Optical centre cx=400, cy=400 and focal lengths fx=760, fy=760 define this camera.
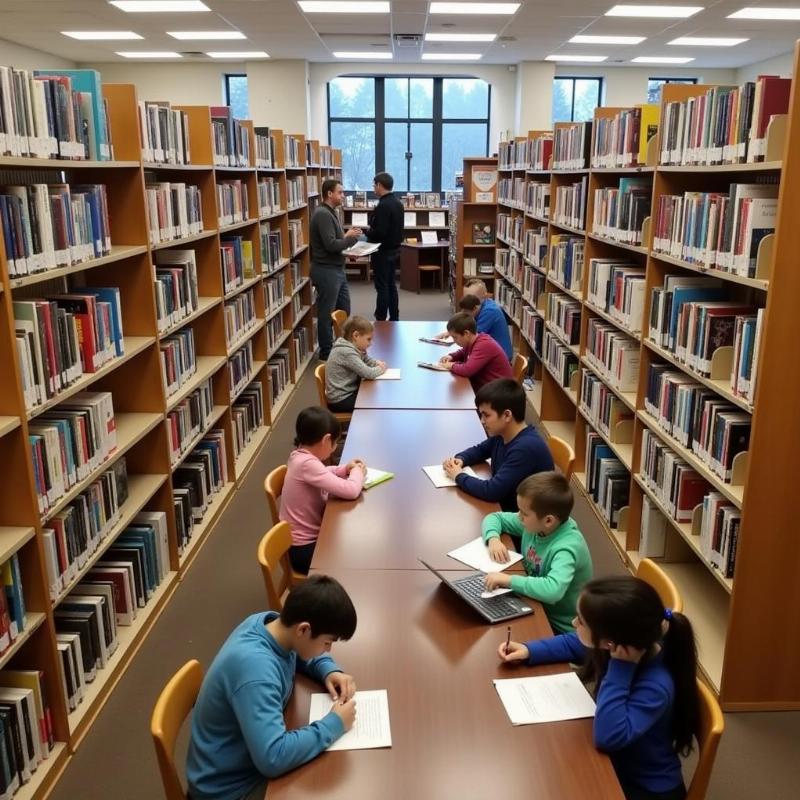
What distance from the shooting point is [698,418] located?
3211 millimetres

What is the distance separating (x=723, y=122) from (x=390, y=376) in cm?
246

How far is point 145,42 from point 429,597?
36.5ft

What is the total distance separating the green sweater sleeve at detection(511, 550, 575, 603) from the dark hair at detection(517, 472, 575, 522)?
17 cm

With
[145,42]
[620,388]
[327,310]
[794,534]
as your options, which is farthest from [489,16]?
[794,534]

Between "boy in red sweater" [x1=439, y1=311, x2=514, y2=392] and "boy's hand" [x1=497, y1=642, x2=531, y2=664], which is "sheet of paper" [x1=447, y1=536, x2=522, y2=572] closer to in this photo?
"boy's hand" [x1=497, y1=642, x2=531, y2=664]

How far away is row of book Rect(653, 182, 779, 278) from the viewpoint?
2.72m

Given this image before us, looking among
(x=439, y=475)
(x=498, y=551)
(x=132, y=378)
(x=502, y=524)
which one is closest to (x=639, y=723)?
(x=498, y=551)

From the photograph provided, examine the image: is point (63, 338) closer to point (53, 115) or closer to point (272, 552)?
point (53, 115)

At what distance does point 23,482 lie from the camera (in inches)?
94.1

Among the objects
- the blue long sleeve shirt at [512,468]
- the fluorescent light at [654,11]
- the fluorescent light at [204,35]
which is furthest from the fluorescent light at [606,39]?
the blue long sleeve shirt at [512,468]

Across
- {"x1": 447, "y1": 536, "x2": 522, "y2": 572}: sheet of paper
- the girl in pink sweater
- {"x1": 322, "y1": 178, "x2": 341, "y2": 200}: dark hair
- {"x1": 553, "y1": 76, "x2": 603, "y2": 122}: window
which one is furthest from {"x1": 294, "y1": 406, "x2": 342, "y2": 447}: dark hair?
{"x1": 553, "y1": 76, "x2": 603, "y2": 122}: window

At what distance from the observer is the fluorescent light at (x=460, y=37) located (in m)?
10.3

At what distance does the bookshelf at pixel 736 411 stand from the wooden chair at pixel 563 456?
489 mm

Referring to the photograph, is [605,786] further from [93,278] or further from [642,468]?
[93,278]
